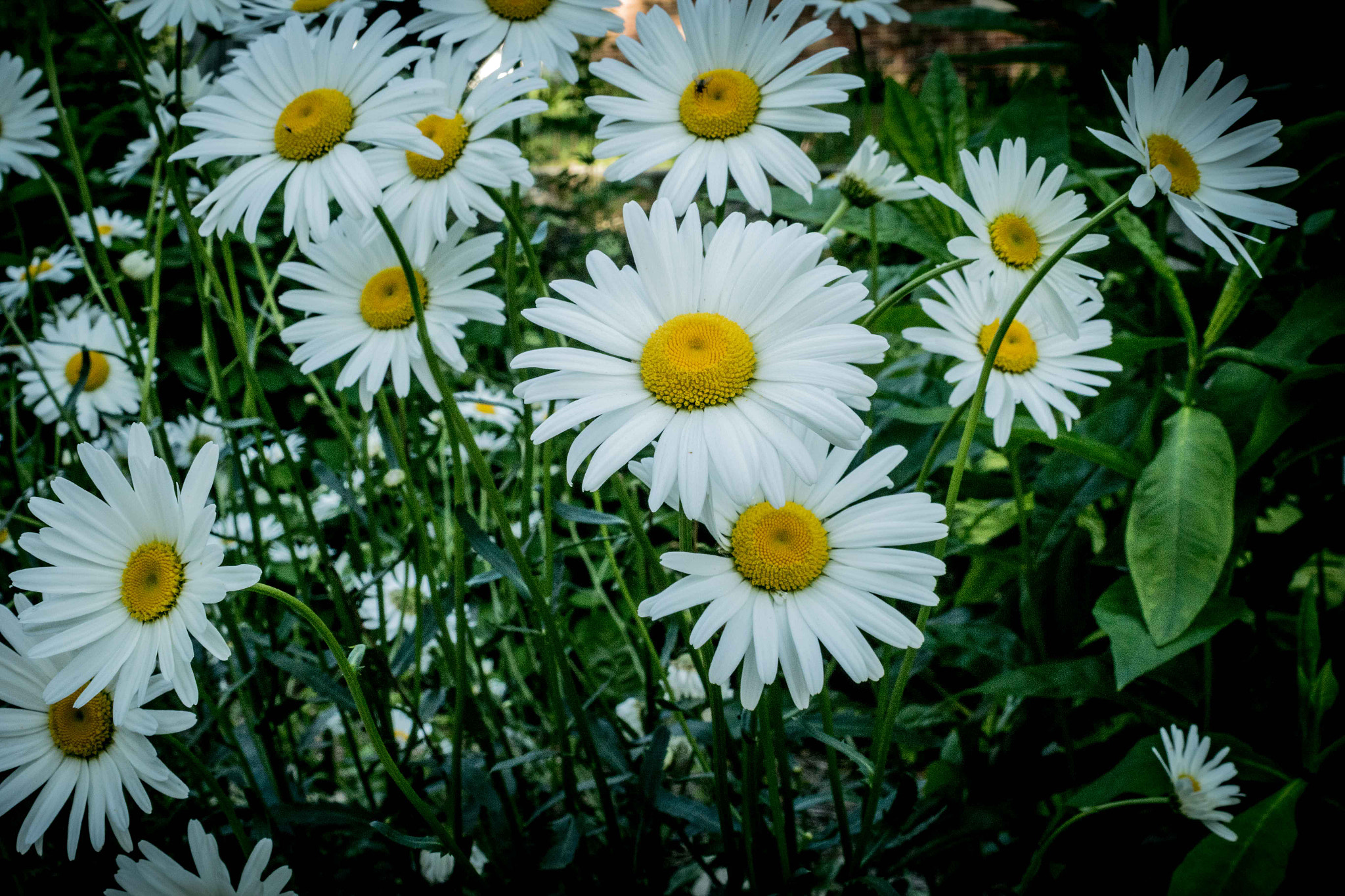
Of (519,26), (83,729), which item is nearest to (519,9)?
(519,26)

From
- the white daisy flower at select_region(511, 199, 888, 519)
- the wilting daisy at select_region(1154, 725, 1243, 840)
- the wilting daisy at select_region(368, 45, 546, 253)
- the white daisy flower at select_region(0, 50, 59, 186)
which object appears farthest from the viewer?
the white daisy flower at select_region(0, 50, 59, 186)

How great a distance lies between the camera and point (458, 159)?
583 millimetres

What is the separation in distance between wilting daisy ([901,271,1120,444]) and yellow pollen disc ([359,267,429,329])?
37 cm

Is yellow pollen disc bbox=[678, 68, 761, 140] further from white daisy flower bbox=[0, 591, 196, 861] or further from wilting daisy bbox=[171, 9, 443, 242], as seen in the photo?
white daisy flower bbox=[0, 591, 196, 861]

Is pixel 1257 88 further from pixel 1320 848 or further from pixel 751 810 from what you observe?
pixel 751 810

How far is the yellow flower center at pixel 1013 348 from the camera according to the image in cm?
68

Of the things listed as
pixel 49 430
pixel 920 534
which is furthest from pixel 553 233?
pixel 920 534

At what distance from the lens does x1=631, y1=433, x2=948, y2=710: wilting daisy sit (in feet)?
1.56

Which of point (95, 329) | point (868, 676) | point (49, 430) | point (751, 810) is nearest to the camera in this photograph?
point (868, 676)

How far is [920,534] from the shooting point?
1.63ft

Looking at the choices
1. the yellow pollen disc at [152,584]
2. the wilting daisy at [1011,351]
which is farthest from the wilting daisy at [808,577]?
the yellow pollen disc at [152,584]

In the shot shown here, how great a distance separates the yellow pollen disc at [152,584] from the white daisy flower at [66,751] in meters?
0.07

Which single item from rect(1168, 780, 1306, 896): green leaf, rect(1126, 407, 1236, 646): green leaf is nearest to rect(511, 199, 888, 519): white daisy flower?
rect(1126, 407, 1236, 646): green leaf

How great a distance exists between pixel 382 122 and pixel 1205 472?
725 mm
